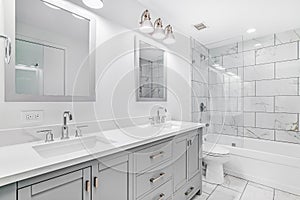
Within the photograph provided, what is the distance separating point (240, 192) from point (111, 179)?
190 centimetres

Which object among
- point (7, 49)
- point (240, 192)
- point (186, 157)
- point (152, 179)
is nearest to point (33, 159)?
point (7, 49)

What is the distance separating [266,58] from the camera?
2959 millimetres

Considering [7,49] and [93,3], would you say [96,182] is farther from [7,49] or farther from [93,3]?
[93,3]

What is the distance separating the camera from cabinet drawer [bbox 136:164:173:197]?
132 centimetres

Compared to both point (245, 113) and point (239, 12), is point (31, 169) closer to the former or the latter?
point (239, 12)

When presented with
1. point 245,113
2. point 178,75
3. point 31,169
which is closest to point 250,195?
point 245,113

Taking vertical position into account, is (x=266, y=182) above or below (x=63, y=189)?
below

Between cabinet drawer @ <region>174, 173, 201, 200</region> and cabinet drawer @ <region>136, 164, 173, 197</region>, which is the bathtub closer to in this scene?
cabinet drawer @ <region>174, 173, 201, 200</region>

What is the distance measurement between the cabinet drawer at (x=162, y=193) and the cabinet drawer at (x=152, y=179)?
4cm

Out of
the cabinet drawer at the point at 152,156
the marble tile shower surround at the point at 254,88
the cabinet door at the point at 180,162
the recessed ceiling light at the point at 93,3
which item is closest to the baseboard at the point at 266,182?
the marble tile shower surround at the point at 254,88

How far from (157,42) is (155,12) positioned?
0.38 meters

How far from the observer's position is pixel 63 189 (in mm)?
873

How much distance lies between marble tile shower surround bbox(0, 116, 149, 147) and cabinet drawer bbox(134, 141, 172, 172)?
52cm

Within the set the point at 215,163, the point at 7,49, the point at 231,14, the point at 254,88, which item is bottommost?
the point at 215,163
